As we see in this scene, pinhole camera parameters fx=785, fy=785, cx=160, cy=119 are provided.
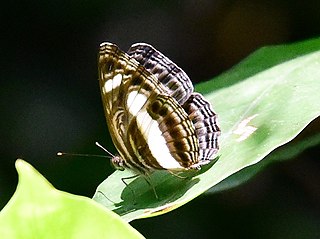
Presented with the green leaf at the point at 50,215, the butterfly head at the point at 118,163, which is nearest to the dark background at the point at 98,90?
the butterfly head at the point at 118,163

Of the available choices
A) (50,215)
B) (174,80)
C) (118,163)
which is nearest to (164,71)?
(174,80)

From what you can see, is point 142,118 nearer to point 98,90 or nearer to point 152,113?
point 152,113

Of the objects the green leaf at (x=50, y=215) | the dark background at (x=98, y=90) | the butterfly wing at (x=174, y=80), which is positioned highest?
the green leaf at (x=50, y=215)

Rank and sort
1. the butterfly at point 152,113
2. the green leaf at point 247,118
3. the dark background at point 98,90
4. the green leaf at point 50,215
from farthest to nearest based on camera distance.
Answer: the dark background at point 98,90, the butterfly at point 152,113, the green leaf at point 247,118, the green leaf at point 50,215

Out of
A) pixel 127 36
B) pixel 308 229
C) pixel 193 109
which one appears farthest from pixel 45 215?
pixel 127 36

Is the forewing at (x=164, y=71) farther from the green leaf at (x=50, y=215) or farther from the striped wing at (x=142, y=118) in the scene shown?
the green leaf at (x=50, y=215)

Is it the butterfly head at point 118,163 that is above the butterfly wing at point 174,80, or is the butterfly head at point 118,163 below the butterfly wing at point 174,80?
below
